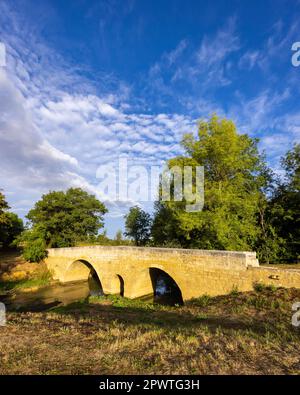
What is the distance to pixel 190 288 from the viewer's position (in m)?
13.1

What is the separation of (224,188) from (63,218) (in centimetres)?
2262

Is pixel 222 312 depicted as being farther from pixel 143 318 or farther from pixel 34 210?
pixel 34 210

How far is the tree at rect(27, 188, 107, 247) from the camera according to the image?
30844 mm

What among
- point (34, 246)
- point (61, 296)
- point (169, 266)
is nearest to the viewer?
point (169, 266)

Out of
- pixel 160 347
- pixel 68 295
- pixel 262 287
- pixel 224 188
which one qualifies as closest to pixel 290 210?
pixel 224 188

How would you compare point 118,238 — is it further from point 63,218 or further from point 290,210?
point 290,210

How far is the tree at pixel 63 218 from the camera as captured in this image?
30.8 m

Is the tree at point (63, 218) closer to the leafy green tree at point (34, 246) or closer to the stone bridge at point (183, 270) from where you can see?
the leafy green tree at point (34, 246)

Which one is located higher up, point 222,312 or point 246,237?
point 246,237

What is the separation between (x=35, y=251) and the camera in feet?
86.5

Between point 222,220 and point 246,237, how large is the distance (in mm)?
2803
